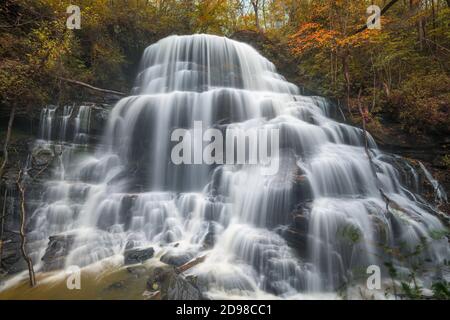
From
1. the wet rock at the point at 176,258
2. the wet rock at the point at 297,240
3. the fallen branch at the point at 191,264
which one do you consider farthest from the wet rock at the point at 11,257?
the wet rock at the point at 297,240

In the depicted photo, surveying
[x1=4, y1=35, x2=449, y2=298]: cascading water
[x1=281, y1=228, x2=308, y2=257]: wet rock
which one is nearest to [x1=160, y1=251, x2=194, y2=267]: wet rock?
[x1=4, y1=35, x2=449, y2=298]: cascading water

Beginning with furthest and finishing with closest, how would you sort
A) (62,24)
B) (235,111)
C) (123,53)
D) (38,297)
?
(123,53)
(235,111)
(62,24)
(38,297)

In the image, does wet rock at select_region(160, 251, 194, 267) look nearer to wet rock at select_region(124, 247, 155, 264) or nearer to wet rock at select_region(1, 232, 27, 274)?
wet rock at select_region(124, 247, 155, 264)

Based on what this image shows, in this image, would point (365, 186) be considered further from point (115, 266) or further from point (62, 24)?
point (62, 24)

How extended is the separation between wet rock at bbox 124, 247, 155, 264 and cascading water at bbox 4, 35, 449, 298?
0.40 metres

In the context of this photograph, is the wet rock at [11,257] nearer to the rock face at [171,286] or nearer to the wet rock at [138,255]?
the wet rock at [138,255]

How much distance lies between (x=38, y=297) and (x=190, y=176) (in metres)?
4.66

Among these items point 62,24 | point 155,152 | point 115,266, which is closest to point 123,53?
point 62,24

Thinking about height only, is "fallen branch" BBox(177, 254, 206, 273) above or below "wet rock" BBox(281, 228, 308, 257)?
below

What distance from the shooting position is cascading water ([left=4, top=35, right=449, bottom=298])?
5.68m

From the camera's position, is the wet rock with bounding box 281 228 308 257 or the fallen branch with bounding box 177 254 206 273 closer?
the fallen branch with bounding box 177 254 206 273

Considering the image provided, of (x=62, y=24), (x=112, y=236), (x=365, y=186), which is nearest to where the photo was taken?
(x=112, y=236)

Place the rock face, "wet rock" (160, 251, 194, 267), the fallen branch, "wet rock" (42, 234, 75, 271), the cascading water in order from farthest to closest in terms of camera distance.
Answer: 1. "wet rock" (42, 234, 75, 271)
2. "wet rock" (160, 251, 194, 267)
3. the cascading water
4. the fallen branch
5. the rock face

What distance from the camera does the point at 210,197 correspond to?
7.63m
